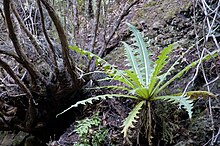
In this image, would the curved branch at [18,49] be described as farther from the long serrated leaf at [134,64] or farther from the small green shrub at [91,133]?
the long serrated leaf at [134,64]

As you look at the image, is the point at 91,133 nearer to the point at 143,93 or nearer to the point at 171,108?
the point at 143,93

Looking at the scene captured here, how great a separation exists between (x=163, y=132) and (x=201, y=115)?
0.33m

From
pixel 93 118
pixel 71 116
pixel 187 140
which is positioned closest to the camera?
pixel 187 140

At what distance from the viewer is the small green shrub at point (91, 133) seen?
218 centimetres

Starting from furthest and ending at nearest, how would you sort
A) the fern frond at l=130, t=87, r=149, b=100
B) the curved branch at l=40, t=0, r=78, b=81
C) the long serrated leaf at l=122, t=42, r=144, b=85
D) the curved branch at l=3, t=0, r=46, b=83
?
1. the long serrated leaf at l=122, t=42, r=144, b=85
2. the fern frond at l=130, t=87, r=149, b=100
3. the curved branch at l=40, t=0, r=78, b=81
4. the curved branch at l=3, t=0, r=46, b=83

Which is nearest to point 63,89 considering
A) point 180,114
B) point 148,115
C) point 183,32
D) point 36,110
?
point 36,110

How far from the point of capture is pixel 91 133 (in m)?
2.24

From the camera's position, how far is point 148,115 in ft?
6.36

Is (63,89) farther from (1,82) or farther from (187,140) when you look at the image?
(187,140)

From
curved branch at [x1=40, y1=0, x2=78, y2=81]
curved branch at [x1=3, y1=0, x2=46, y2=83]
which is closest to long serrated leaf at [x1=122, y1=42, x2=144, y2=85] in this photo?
curved branch at [x1=40, y1=0, x2=78, y2=81]

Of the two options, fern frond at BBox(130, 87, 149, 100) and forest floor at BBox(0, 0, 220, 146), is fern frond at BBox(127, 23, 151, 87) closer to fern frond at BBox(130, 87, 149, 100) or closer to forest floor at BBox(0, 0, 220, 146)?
fern frond at BBox(130, 87, 149, 100)

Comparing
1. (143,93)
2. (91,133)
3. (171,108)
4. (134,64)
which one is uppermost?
(134,64)

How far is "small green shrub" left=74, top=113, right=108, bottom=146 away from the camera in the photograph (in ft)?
7.16

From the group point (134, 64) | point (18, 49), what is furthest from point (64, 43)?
point (134, 64)
